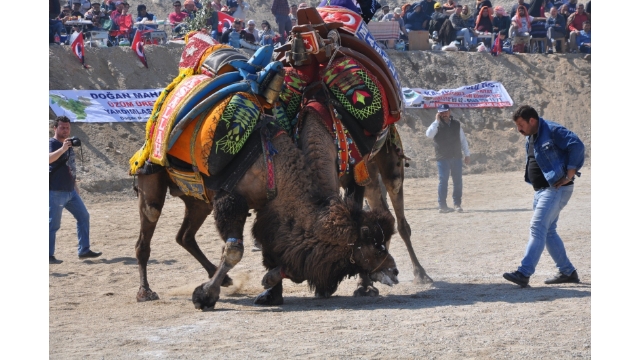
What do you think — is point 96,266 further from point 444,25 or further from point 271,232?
point 444,25

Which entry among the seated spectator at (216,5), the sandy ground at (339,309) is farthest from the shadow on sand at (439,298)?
the seated spectator at (216,5)

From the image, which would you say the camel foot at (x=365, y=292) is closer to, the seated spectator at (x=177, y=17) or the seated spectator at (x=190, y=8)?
the seated spectator at (x=190, y=8)

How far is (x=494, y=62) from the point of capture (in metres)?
21.9

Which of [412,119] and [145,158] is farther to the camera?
[412,119]

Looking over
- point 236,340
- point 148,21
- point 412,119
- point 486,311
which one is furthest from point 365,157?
point 148,21

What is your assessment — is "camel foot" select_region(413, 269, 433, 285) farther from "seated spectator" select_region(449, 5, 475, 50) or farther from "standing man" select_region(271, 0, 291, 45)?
"seated spectator" select_region(449, 5, 475, 50)

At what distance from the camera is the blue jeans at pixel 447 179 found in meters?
14.6

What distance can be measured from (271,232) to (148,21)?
14365 mm

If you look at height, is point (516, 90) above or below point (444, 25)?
below

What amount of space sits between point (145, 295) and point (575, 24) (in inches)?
718

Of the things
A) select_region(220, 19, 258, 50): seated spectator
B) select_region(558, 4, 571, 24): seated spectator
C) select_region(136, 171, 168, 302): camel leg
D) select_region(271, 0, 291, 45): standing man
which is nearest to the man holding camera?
select_region(136, 171, 168, 302): camel leg

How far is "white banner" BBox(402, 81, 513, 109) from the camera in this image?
19.9 meters

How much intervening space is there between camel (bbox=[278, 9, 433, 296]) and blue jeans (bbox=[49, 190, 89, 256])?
371 cm

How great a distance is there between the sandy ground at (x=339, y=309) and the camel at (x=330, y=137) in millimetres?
578
